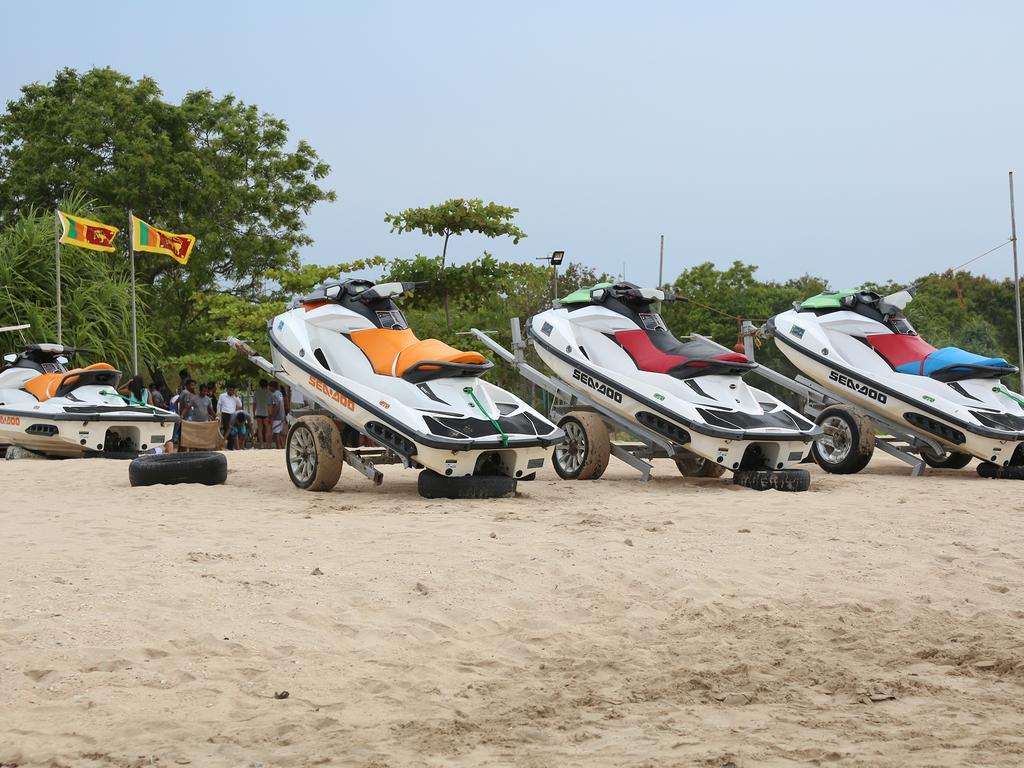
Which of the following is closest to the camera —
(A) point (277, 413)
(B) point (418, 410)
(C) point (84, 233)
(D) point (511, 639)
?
(D) point (511, 639)

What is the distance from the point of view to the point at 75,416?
1631 cm

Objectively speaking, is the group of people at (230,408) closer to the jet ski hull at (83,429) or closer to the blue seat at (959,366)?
the jet ski hull at (83,429)

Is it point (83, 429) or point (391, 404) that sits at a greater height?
point (391, 404)

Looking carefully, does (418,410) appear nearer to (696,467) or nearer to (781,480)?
(781,480)

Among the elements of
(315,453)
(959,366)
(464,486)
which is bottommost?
(464,486)

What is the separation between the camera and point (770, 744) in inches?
165

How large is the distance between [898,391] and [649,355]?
2833 millimetres

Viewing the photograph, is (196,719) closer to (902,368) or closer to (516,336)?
(516,336)

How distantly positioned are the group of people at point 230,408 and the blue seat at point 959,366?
11.5 m

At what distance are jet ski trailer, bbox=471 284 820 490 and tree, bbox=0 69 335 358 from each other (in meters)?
22.5

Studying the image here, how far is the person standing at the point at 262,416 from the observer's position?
72.0 ft

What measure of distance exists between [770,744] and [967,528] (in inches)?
205

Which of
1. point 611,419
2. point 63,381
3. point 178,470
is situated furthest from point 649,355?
point 63,381

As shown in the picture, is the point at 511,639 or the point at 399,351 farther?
the point at 399,351
